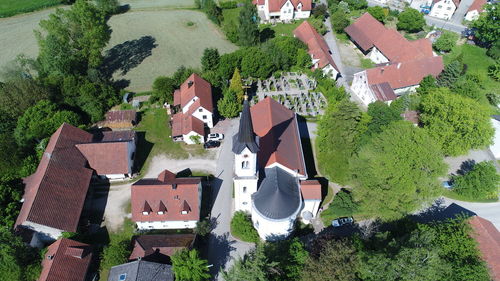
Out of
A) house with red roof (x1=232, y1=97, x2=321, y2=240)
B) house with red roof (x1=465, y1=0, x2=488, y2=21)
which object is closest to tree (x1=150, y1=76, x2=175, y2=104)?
house with red roof (x1=232, y1=97, x2=321, y2=240)

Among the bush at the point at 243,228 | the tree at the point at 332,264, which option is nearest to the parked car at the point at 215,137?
the bush at the point at 243,228

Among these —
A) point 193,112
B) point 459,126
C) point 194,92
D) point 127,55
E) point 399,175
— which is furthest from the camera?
point 127,55

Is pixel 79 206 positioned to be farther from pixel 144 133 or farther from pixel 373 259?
pixel 373 259

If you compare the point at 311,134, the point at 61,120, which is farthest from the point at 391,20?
the point at 61,120

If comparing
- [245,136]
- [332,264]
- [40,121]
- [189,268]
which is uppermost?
[245,136]

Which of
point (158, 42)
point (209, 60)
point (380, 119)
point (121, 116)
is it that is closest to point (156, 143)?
point (121, 116)

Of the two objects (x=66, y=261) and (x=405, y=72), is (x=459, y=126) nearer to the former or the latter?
(x=405, y=72)
